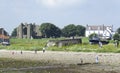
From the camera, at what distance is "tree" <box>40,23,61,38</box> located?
6892 inches

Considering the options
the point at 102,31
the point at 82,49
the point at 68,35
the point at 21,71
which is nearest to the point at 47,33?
the point at 68,35

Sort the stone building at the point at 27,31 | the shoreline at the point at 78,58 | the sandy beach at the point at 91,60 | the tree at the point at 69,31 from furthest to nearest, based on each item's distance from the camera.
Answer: the tree at the point at 69,31 → the stone building at the point at 27,31 → the shoreline at the point at 78,58 → the sandy beach at the point at 91,60

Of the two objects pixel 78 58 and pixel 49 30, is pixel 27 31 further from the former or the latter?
pixel 78 58

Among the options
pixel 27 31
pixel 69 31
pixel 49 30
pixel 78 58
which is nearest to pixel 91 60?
pixel 78 58

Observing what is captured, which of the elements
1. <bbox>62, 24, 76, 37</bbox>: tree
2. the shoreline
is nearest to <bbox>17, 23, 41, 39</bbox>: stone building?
<bbox>62, 24, 76, 37</bbox>: tree

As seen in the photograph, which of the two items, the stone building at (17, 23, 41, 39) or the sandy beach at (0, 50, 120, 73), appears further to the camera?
the stone building at (17, 23, 41, 39)

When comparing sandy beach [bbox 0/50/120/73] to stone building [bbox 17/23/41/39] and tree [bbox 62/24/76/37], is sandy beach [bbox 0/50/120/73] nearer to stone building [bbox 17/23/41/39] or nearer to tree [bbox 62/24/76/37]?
stone building [bbox 17/23/41/39]

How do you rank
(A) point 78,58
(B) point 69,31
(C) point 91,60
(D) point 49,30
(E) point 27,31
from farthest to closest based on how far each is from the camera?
1. (B) point 69,31
2. (D) point 49,30
3. (E) point 27,31
4. (A) point 78,58
5. (C) point 91,60

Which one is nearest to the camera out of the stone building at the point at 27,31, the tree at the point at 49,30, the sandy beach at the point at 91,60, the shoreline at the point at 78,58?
the sandy beach at the point at 91,60

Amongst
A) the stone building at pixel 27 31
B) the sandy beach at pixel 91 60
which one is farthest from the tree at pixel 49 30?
the sandy beach at pixel 91 60

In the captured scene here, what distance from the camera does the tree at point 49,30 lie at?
175050 mm

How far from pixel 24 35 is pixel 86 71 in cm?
14116

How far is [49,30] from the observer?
176 m

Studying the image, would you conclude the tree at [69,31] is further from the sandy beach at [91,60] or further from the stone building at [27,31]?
the sandy beach at [91,60]
